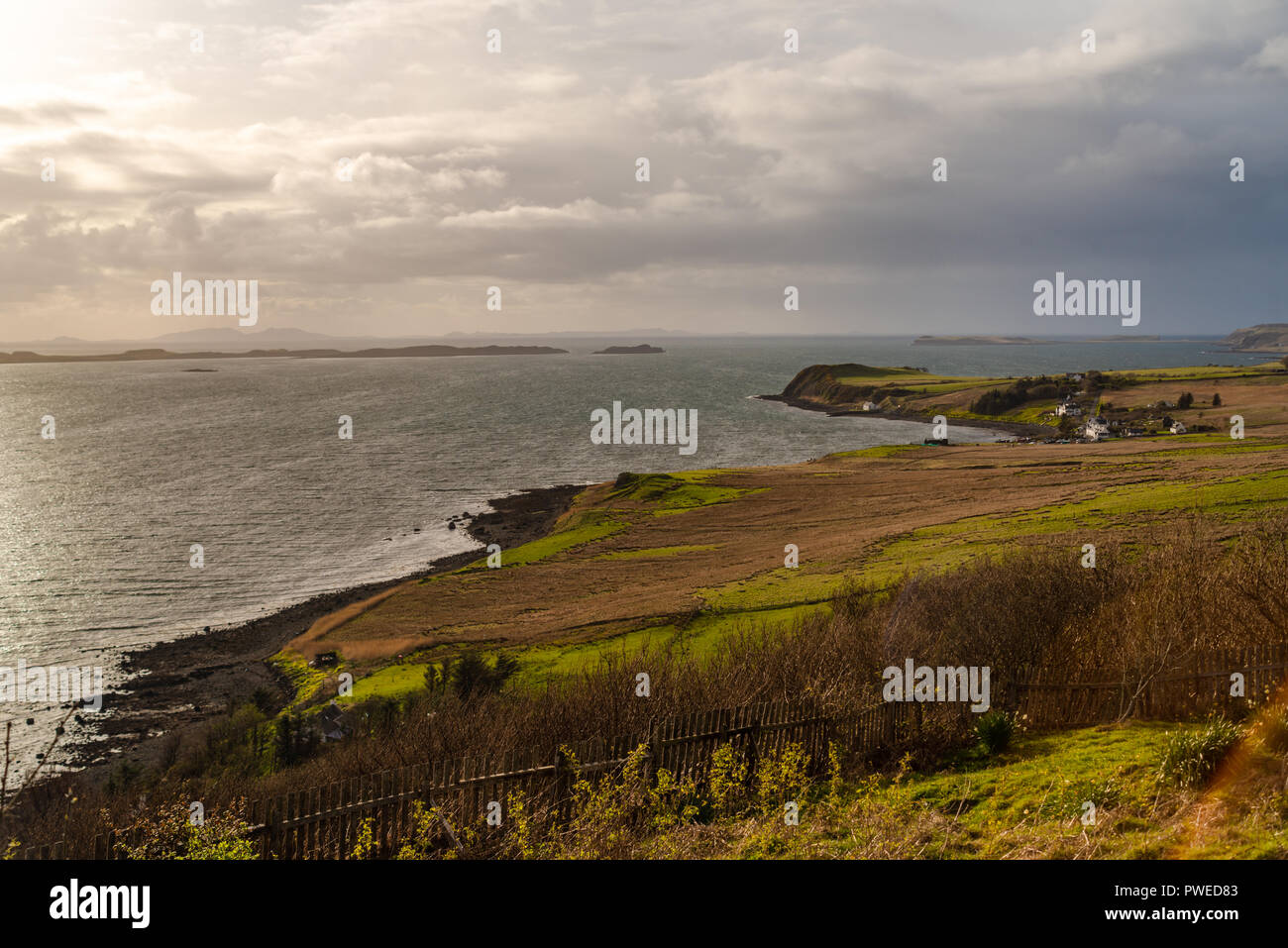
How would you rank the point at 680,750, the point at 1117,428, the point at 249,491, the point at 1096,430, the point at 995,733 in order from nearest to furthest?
the point at 680,750 < the point at 995,733 < the point at 249,491 < the point at 1096,430 < the point at 1117,428

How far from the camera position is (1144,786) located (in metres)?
11.7

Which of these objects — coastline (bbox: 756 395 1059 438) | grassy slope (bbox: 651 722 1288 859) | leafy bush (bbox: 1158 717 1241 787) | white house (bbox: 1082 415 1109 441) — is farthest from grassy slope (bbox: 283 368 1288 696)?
coastline (bbox: 756 395 1059 438)

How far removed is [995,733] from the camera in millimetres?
15727

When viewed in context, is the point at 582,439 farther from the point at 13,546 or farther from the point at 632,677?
the point at 632,677

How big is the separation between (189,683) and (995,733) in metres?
36.6

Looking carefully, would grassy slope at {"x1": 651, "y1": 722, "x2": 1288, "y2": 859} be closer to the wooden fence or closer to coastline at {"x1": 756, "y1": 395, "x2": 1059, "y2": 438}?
the wooden fence

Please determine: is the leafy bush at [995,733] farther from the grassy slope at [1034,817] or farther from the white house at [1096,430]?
the white house at [1096,430]

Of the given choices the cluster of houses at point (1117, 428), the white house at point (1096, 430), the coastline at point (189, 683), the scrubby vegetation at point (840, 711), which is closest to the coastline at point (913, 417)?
the cluster of houses at point (1117, 428)

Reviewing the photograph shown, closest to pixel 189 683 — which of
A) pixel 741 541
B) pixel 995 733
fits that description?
pixel 741 541

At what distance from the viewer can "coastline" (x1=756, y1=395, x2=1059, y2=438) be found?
119369 millimetres

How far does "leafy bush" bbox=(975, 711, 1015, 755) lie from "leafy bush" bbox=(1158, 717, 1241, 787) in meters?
3.99

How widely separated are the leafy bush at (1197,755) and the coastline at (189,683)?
32.9 m

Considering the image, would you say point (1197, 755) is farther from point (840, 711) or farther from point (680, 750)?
point (680, 750)
